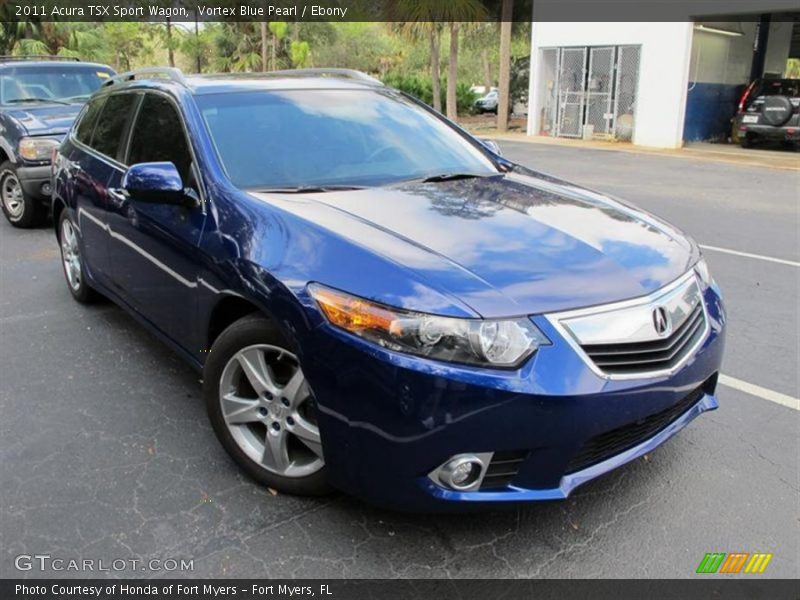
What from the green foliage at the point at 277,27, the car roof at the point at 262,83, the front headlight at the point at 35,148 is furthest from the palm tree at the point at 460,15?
the car roof at the point at 262,83

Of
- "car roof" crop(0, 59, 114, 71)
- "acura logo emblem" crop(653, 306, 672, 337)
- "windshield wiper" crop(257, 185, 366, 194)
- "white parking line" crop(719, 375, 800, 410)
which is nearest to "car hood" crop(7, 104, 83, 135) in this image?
"car roof" crop(0, 59, 114, 71)

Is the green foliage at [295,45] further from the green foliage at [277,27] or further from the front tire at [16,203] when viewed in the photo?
the front tire at [16,203]

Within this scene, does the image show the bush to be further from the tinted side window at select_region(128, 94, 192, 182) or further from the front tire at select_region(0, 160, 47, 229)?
the tinted side window at select_region(128, 94, 192, 182)

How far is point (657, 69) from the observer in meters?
18.3

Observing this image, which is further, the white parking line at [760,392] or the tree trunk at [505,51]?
the tree trunk at [505,51]

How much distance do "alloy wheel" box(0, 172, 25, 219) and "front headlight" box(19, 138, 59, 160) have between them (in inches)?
14.3

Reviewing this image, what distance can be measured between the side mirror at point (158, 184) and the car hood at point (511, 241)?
57cm

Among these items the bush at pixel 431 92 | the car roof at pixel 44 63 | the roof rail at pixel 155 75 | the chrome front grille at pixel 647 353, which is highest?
the bush at pixel 431 92

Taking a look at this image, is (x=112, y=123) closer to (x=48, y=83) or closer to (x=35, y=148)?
(x=35, y=148)

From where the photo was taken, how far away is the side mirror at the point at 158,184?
322cm

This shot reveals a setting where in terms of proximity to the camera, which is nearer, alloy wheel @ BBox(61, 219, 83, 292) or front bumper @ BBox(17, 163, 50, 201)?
alloy wheel @ BBox(61, 219, 83, 292)

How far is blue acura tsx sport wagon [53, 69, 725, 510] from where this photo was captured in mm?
2314

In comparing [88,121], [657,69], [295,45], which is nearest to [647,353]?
[88,121]

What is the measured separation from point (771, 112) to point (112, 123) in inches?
658
